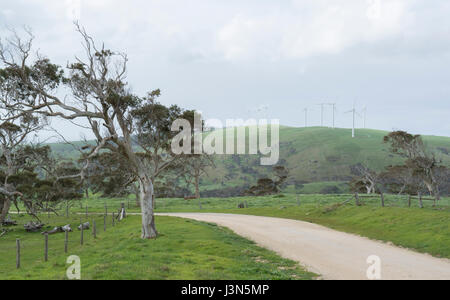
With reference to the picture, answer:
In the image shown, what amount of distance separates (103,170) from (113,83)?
40.6 m

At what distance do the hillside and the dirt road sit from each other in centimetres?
10790

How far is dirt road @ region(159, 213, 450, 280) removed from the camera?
15.3 metres

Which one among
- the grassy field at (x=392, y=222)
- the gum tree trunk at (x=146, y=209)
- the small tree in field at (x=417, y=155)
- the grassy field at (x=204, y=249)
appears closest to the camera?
the grassy field at (x=204, y=249)

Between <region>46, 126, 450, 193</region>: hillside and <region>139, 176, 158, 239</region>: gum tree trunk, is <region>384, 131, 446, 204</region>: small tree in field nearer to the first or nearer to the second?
<region>139, 176, 158, 239</region>: gum tree trunk

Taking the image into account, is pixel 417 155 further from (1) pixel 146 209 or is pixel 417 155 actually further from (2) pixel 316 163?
(2) pixel 316 163

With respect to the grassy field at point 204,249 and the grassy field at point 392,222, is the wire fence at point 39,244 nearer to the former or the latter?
the grassy field at point 204,249

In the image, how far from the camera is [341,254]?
1953cm

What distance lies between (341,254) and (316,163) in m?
157

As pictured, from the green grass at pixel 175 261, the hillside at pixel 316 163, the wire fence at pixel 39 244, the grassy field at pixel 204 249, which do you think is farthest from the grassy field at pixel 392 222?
the hillside at pixel 316 163

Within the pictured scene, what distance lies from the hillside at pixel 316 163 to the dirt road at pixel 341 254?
10790 cm

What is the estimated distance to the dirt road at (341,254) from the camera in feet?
50.2

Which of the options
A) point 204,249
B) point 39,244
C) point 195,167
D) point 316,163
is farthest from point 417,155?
point 316,163
